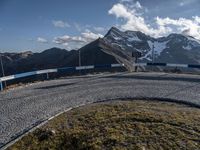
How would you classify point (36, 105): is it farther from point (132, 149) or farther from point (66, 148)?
point (132, 149)

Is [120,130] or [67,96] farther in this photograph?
[67,96]

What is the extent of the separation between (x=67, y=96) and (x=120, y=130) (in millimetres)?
7956

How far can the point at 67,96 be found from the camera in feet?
59.7

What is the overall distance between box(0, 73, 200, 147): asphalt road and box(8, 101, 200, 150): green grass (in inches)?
54.8

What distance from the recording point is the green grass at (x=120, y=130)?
32.1 feet

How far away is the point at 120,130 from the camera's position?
10883 mm

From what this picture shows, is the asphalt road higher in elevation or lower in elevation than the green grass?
higher

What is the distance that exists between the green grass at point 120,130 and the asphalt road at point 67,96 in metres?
1.39

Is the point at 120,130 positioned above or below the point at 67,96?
below

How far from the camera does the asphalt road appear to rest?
13.3 metres

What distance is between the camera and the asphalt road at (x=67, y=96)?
522 inches

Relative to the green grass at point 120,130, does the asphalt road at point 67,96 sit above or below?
above

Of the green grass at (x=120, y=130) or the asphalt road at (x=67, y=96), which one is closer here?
the green grass at (x=120, y=130)

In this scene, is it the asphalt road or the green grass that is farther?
the asphalt road
